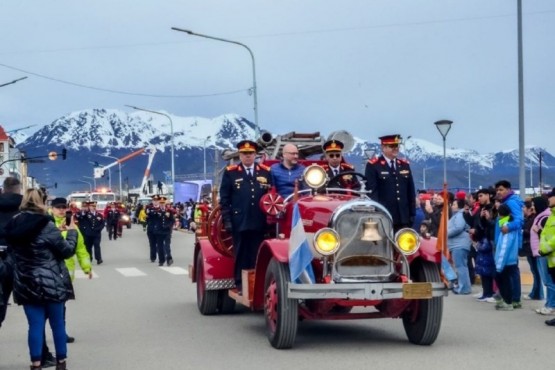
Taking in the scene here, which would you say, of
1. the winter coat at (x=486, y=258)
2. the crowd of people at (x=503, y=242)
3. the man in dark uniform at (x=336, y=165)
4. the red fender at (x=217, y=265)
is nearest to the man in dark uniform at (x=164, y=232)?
the crowd of people at (x=503, y=242)

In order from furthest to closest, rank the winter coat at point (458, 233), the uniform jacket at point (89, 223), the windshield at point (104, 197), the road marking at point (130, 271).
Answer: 1. the windshield at point (104, 197)
2. the uniform jacket at point (89, 223)
3. the road marking at point (130, 271)
4. the winter coat at point (458, 233)

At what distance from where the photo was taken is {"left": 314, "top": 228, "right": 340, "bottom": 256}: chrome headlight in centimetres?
937

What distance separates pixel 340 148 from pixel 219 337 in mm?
2694

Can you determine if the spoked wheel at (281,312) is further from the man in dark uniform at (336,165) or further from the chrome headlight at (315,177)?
the man in dark uniform at (336,165)

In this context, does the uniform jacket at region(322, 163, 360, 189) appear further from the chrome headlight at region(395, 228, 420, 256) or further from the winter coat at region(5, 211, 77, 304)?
the winter coat at region(5, 211, 77, 304)

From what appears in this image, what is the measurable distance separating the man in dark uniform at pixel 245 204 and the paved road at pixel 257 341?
969mm

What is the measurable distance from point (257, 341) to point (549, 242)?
389 cm

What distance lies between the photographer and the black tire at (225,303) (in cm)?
1317

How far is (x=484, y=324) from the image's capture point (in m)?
11.9

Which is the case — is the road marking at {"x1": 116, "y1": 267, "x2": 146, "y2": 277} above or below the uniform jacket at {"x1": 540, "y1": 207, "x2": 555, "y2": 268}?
below

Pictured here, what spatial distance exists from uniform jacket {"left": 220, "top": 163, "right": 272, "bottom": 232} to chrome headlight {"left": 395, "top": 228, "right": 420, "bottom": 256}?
8.11ft

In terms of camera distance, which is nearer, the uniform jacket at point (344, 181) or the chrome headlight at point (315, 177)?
the chrome headlight at point (315, 177)

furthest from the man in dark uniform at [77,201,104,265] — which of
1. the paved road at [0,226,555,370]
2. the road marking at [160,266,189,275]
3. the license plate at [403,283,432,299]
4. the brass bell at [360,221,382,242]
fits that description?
the license plate at [403,283,432,299]

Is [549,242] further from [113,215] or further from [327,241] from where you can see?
[113,215]
